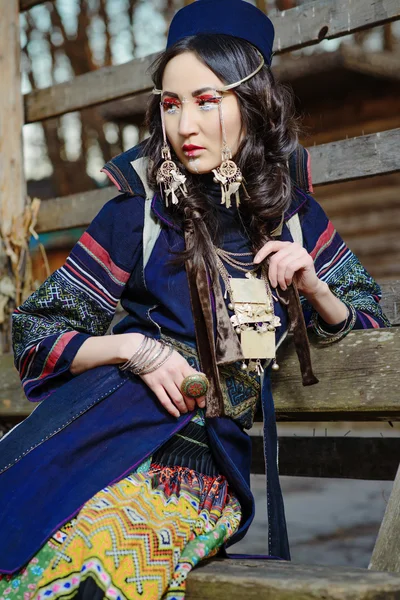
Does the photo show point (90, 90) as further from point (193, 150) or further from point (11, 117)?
point (193, 150)

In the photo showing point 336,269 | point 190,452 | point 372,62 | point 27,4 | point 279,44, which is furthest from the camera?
point 372,62

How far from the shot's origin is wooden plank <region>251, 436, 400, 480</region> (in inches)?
126

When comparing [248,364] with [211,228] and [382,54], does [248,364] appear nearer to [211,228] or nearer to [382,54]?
[211,228]

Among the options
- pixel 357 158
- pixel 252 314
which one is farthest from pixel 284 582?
pixel 357 158

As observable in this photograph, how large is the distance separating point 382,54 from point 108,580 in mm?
7322

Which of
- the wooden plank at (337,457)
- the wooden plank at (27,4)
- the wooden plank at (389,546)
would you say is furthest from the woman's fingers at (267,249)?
the wooden plank at (27,4)

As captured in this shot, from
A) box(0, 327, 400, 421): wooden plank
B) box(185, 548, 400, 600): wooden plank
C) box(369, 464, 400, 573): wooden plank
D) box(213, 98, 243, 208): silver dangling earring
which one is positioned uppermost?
box(213, 98, 243, 208): silver dangling earring

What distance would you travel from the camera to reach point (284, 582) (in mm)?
1389

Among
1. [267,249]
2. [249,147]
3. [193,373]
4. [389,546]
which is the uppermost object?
[249,147]

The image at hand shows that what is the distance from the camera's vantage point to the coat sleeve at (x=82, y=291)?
192 centimetres

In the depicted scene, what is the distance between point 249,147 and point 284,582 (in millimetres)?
978

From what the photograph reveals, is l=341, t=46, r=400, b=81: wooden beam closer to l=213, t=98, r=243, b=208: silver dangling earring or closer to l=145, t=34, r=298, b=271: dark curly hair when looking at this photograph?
l=145, t=34, r=298, b=271: dark curly hair

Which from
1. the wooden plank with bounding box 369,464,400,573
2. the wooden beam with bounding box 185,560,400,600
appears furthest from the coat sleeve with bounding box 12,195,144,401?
the wooden plank with bounding box 369,464,400,573

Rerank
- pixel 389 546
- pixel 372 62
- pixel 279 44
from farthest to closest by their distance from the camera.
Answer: pixel 372 62 < pixel 279 44 < pixel 389 546
